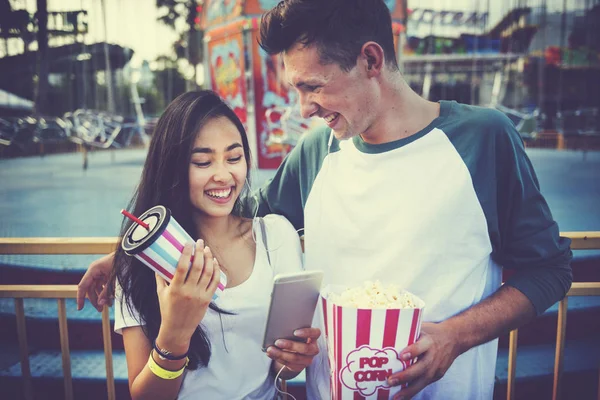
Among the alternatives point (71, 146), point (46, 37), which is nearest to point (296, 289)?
point (46, 37)

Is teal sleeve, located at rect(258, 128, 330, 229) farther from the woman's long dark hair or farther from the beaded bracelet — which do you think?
the beaded bracelet

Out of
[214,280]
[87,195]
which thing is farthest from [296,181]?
[87,195]

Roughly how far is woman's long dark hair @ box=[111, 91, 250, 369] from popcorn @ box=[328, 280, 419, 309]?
18.0 inches

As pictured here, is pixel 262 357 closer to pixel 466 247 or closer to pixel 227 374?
pixel 227 374

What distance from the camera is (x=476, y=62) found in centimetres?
1246

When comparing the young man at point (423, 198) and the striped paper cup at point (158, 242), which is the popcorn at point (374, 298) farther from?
the striped paper cup at point (158, 242)

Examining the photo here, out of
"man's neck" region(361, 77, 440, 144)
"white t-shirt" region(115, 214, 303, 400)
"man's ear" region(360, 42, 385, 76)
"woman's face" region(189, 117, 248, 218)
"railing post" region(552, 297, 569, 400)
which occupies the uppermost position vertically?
"man's ear" region(360, 42, 385, 76)

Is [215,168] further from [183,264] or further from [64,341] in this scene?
[64,341]

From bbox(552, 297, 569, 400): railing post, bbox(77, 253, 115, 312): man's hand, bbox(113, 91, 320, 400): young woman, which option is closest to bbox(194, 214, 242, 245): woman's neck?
bbox(113, 91, 320, 400): young woman

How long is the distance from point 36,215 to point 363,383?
4445mm

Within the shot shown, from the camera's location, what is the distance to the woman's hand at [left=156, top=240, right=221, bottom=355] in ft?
3.13

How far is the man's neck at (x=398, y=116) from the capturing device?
1.31 meters

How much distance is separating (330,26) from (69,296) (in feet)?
4.70

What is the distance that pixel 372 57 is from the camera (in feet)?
4.26
